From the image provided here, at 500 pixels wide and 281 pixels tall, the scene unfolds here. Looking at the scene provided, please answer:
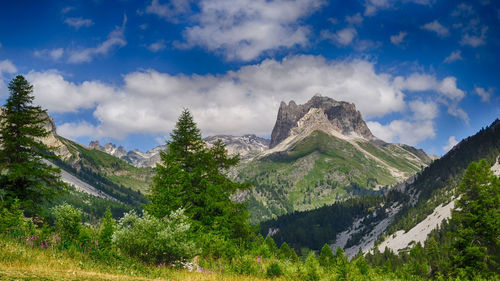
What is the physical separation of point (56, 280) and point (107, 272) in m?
3.68

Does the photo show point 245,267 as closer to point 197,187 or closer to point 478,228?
point 197,187

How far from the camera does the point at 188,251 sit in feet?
51.5

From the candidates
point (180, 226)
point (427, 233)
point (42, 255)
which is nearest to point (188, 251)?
point (180, 226)

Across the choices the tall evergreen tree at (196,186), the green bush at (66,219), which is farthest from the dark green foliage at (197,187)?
the green bush at (66,219)

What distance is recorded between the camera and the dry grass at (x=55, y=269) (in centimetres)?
1057

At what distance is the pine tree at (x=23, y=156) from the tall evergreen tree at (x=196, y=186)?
9.80m

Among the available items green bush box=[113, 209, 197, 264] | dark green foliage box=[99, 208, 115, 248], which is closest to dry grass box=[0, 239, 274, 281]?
green bush box=[113, 209, 197, 264]

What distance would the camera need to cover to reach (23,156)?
91.3 feet

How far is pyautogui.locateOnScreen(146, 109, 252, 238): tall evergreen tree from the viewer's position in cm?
2459

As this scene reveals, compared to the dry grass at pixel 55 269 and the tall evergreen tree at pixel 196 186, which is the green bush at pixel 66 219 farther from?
the dry grass at pixel 55 269

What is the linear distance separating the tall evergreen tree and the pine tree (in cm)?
980

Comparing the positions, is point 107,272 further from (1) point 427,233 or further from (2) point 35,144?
(1) point 427,233

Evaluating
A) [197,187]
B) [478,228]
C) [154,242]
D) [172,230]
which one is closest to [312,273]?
[172,230]

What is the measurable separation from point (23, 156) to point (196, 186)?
1568 centimetres
